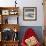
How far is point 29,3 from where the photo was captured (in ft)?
19.6

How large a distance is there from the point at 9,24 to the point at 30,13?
0.86 metres

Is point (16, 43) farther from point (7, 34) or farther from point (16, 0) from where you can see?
point (16, 0)

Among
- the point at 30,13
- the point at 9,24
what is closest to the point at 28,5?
the point at 30,13

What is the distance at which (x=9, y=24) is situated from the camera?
5.86 meters

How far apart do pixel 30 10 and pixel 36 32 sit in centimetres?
83

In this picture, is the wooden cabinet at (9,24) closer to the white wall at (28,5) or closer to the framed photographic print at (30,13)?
the white wall at (28,5)

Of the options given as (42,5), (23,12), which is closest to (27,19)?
(23,12)

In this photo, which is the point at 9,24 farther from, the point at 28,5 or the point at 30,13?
the point at 28,5

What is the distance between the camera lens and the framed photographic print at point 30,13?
595 cm

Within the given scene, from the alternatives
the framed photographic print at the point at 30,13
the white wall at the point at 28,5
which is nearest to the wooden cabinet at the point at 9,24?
the white wall at the point at 28,5

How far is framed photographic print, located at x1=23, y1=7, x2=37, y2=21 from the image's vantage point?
595cm

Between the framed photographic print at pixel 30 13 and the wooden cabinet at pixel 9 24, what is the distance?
0.31m

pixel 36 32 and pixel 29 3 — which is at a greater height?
pixel 29 3

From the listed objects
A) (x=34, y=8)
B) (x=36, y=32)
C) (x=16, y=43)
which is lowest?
(x=16, y=43)
